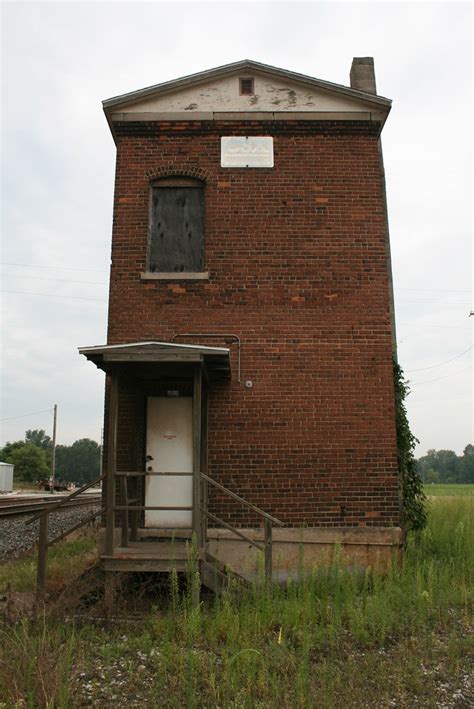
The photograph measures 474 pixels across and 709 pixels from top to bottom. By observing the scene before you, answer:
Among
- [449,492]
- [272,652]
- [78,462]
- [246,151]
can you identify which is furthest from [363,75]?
[78,462]

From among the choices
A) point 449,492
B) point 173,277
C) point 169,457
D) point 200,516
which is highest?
point 173,277

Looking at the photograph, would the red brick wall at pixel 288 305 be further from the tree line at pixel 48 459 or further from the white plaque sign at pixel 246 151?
the tree line at pixel 48 459

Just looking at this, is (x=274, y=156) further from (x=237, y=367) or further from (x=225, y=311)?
(x=237, y=367)

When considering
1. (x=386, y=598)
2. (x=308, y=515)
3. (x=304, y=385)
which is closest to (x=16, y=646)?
(x=386, y=598)

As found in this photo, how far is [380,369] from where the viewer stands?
967 cm

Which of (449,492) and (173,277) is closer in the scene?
(173,277)

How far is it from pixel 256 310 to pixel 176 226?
1.93 m

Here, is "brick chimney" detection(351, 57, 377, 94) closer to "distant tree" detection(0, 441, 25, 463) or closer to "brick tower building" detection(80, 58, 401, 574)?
"brick tower building" detection(80, 58, 401, 574)

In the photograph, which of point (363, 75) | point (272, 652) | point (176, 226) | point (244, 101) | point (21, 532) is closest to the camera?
point (272, 652)

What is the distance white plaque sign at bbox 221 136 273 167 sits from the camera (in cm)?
1034

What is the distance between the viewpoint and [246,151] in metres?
10.4

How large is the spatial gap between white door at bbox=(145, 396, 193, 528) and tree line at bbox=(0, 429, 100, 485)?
177ft

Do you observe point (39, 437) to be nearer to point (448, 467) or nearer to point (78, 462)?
point (78, 462)

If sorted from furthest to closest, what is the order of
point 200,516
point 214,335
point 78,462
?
point 78,462, point 214,335, point 200,516
